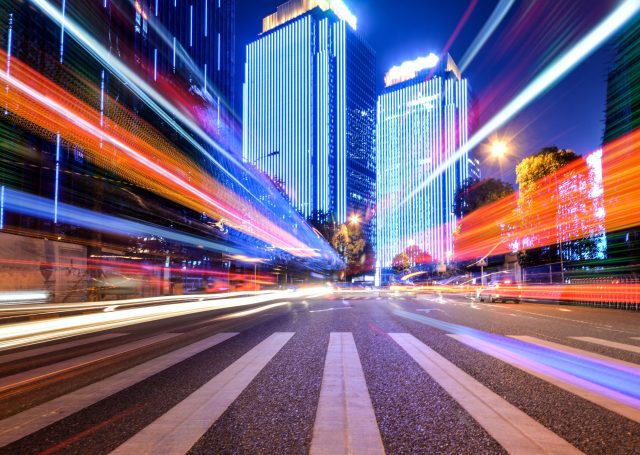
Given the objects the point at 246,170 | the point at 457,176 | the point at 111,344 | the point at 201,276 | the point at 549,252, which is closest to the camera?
the point at 111,344

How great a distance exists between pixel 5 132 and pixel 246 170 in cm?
3595

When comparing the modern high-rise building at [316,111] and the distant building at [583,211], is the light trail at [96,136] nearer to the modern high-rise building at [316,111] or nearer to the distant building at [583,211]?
the distant building at [583,211]

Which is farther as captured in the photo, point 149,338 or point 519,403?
point 149,338

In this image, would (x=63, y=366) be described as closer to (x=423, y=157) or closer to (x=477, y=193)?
(x=477, y=193)

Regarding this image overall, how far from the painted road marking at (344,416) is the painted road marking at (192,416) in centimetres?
92

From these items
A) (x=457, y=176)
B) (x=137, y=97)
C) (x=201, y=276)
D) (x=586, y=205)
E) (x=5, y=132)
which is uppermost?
(x=457, y=176)

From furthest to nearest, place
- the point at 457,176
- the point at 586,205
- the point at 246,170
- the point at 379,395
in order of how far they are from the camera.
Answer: the point at 457,176 → the point at 246,170 → the point at 586,205 → the point at 379,395

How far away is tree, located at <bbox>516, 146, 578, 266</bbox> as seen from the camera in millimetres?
28919

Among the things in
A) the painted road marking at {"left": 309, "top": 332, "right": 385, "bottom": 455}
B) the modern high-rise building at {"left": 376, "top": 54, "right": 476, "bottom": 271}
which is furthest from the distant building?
the modern high-rise building at {"left": 376, "top": 54, "right": 476, "bottom": 271}

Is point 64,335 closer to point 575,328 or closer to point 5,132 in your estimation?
point 575,328

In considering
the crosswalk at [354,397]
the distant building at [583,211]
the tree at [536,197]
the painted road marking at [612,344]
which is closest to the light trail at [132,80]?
the tree at [536,197]

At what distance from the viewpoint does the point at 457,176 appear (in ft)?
555

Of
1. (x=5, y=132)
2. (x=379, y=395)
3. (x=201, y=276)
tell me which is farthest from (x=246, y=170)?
(x=379, y=395)

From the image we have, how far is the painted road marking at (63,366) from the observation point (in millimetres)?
5238
